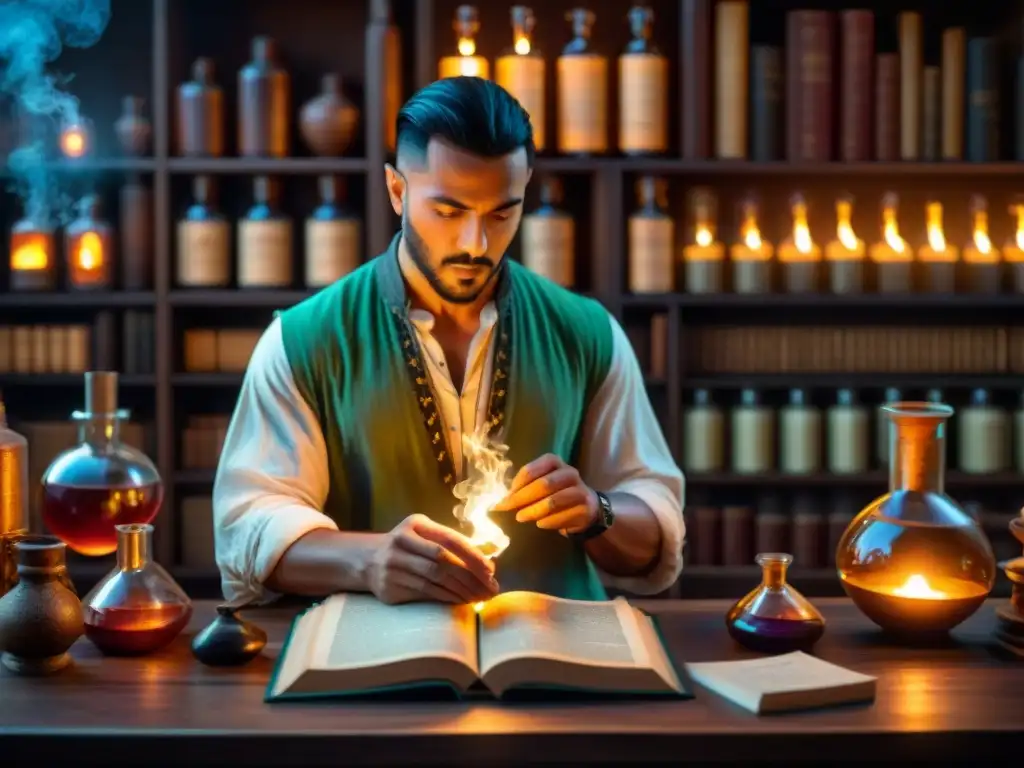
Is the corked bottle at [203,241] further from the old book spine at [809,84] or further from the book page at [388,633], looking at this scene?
the book page at [388,633]

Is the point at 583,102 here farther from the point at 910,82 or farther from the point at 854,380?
the point at 854,380

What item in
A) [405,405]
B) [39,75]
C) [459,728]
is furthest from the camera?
[39,75]

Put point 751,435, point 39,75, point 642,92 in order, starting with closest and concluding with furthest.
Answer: point 642,92
point 751,435
point 39,75

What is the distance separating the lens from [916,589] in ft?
5.16

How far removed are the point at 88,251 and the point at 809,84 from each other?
184 cm

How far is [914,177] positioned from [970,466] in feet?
2.53

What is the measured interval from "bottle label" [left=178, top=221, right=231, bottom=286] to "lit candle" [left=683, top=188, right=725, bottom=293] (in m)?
1.17

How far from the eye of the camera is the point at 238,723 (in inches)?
50.3

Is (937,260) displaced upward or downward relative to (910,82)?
downward


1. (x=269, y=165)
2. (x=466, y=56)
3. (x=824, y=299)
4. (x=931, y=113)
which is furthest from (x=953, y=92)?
(x=269, y=165)

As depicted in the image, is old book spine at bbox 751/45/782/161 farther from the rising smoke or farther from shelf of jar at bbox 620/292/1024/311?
the rising smoke

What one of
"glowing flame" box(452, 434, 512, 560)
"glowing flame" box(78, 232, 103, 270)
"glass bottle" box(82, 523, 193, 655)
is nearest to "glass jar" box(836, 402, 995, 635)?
"glowing flame" box(452, 434, 512, 560)

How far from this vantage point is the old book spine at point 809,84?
3.41m

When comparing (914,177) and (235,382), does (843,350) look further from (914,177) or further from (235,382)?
(235,382)
